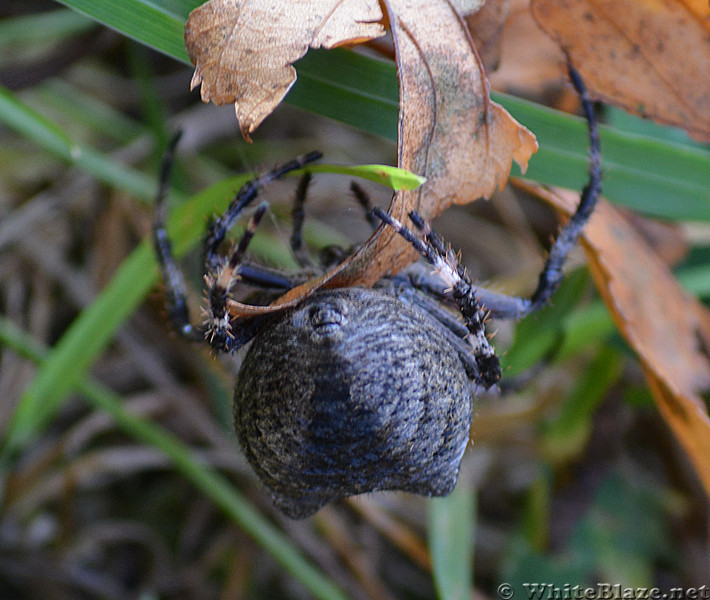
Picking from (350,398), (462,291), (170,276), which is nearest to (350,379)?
(350,398)

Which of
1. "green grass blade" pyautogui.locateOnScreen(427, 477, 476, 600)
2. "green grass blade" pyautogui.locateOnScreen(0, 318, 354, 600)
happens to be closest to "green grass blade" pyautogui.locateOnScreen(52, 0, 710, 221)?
"green grass blade" pyautogui.locateOnScreen(427, 477, 476, 600)

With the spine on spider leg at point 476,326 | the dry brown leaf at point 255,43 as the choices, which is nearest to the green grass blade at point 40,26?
the dry brown leaf at point 255,43

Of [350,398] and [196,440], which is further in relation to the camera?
[196,440]

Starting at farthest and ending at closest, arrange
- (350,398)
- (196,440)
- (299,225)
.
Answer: (196,440), (299,225), (350,398)

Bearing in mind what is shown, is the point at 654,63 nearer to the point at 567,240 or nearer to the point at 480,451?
the point at 567,240

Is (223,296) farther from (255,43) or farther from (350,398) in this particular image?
(255,43)

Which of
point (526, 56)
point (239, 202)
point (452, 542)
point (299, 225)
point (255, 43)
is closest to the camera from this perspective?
point (255, 43)

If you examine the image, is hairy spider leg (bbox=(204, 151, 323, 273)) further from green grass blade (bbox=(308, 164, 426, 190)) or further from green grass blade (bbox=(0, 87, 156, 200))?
green grass blade (bbox=(0, 87, 156, 200))
